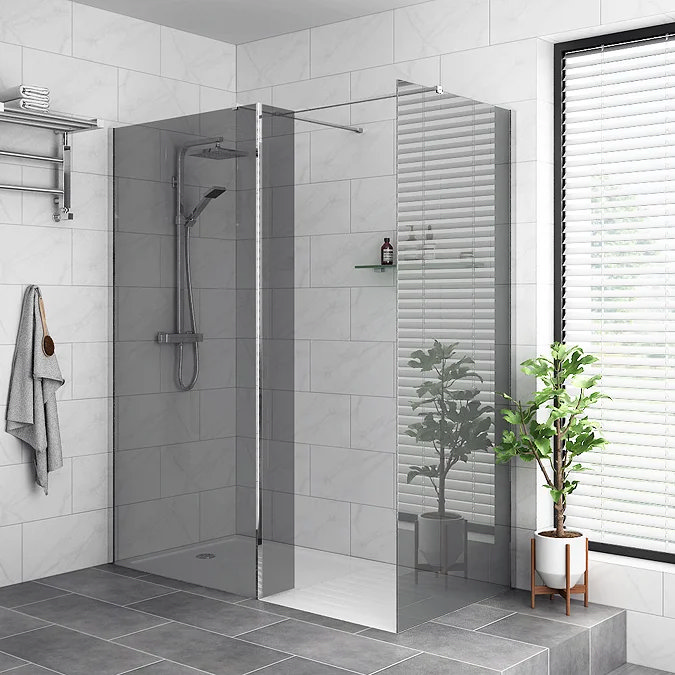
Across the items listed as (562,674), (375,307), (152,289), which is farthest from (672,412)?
(152,289)

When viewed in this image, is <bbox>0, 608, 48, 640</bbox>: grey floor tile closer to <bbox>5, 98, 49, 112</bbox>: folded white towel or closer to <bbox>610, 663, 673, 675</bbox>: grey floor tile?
<bbox>5, 98, 49, 112</bbox>: folded white towel

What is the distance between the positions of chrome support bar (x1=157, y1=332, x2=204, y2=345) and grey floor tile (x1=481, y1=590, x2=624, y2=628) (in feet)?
4.89

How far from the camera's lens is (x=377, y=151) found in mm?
4055

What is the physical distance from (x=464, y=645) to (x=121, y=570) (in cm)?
164

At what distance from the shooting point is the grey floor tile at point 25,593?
137 inches

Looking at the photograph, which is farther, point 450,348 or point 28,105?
point 28,105

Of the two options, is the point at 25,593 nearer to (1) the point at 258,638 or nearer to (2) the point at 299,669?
(1) the point at 258,638

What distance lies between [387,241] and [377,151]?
42 cm

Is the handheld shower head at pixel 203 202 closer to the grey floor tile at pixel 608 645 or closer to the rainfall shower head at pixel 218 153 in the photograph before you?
the rainfall shower head at pixel 218 153

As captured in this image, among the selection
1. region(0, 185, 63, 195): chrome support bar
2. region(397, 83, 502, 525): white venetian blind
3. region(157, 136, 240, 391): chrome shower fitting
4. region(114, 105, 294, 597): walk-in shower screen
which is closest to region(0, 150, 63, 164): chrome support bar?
region(0, 185, 63, 195): chrome support bar

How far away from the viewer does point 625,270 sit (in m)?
3.49

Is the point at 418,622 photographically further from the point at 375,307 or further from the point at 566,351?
the point at 375,307

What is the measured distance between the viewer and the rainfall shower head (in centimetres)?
347

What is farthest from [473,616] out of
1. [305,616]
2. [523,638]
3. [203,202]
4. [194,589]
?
[203,202]
